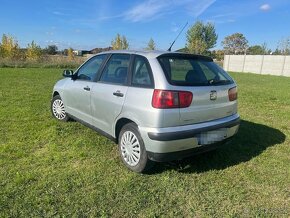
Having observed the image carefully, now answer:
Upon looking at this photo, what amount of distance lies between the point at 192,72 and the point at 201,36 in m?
57.0

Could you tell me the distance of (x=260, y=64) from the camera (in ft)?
113

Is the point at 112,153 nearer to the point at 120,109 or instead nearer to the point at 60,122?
the point at 120,109

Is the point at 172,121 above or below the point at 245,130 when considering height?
above

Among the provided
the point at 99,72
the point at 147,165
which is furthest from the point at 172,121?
the point at 99,72

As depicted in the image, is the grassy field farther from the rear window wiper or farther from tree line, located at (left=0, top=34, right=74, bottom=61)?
tree line, located at (left=0, top=34, right=74, bottom=61)

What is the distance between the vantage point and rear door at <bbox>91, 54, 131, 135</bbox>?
363cm

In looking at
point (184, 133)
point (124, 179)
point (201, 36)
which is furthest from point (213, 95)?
point (201, 36)

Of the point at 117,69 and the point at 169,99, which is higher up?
the point at 117,69

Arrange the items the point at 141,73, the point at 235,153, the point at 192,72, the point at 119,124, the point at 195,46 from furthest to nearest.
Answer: the point at 195,46 < the point at 235,153 < the point at 119,124 < the point at 192,72 < the point at 141,73

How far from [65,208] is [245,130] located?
160 inches

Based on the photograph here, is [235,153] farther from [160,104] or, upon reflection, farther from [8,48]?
[8,48]

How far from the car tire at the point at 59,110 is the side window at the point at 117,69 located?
1812mm

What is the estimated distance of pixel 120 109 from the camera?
356 cm

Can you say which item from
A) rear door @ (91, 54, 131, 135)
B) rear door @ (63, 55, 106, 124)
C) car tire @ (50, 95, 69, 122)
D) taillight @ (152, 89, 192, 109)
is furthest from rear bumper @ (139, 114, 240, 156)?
car tire @ (50, 95, 69, 122)
